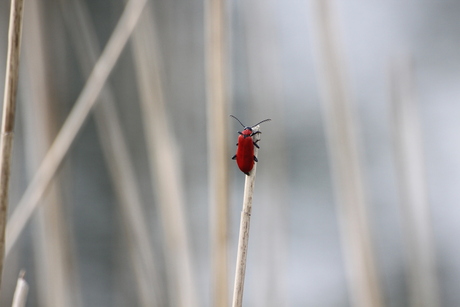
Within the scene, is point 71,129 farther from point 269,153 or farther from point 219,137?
point 269,153

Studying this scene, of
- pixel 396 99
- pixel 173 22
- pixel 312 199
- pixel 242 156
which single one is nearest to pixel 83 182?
pixel 173 22

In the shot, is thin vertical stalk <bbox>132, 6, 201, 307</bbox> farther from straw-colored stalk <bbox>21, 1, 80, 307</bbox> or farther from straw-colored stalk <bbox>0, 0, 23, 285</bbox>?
straw-colored stalk <bbox>0, 0, 23, 285</bbox>

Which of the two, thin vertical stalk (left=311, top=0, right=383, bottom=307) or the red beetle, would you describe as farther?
thin vertical stalk (left=311, top=0, right=383, bottom=307)

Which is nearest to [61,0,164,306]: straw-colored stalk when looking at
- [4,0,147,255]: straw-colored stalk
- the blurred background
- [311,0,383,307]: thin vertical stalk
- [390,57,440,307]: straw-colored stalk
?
the blurred background

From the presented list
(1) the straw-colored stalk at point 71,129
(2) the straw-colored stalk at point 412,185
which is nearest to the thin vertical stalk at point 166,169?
(1) the straw-colored stalk at point 71,129

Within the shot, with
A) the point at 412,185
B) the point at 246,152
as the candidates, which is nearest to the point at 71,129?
the point at 246,152

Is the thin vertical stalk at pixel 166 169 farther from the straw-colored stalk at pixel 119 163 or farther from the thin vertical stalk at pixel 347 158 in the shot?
the thin vertical stalk at pixel 347 158
